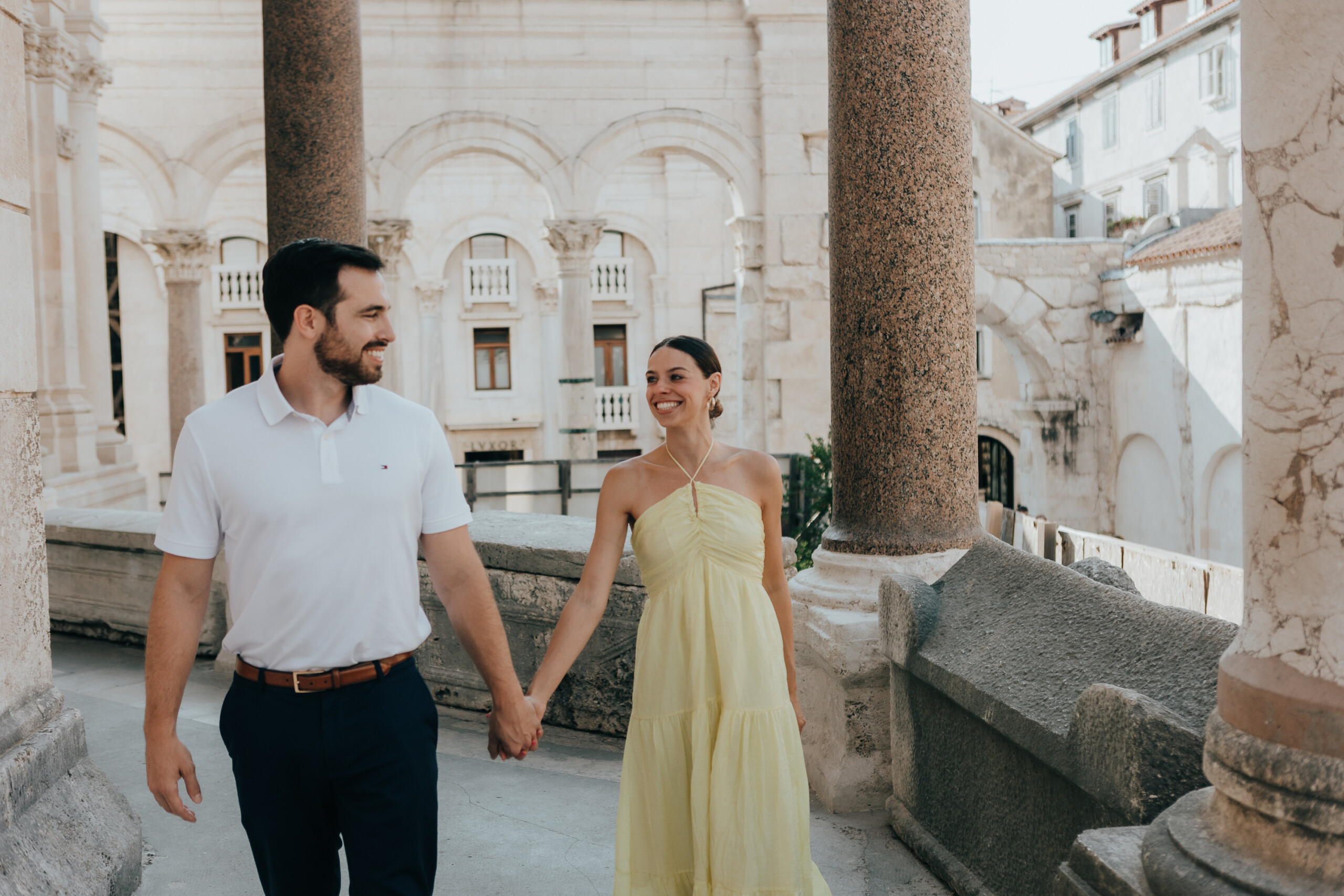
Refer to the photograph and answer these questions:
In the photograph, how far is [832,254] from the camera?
3.63 metres

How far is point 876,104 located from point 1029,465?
16.5 meters

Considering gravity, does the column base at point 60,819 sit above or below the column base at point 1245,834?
below

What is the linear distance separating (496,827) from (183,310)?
10843 mm

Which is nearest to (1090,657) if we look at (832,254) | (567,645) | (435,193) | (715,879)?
(715,879)

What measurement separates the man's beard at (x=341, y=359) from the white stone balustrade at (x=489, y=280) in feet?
66.2

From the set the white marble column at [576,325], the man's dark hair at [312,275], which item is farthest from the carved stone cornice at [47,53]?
the man's dark hair at [312,275]

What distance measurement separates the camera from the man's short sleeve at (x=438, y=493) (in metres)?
2.02

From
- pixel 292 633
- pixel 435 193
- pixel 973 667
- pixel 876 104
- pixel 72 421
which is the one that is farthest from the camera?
pixel 435 193

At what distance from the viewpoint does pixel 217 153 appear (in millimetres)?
12461

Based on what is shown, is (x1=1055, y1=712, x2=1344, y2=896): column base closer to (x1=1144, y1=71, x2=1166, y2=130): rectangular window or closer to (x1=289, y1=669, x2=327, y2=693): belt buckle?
(x1=289, y1=669, x2=327, y2=693): belt buckle

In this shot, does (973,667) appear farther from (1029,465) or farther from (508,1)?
(1029,465)

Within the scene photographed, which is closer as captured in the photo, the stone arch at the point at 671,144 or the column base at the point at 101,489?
the column base at the point at 101,489

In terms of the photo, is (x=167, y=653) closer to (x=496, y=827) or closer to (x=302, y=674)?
(x=302, y=674)

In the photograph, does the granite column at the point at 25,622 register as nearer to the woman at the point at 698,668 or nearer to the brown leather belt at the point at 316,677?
the brown leather belt at the point at 316,677
